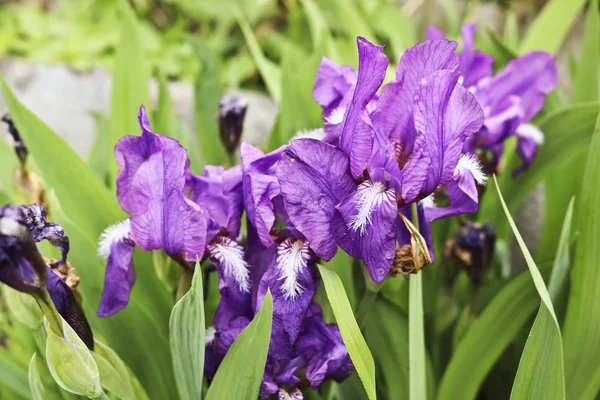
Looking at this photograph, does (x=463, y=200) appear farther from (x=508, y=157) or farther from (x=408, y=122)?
(x=508, y=157)

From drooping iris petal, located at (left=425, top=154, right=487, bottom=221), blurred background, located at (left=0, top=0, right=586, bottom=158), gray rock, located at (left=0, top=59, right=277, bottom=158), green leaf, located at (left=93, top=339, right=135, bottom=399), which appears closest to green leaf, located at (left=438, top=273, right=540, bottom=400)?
drooping iris petal, located at (left=425, top=154, right=487, bottom=221)

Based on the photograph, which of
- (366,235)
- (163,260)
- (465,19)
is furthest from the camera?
(465,19)

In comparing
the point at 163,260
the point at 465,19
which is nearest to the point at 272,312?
the point at 163,260

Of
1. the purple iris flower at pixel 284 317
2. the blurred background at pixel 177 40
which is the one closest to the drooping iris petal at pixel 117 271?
the purple iris flower at pixel 284 317

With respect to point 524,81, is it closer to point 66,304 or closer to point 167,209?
point 167,209

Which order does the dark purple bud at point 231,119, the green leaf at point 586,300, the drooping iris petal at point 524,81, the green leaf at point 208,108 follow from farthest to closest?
the green leaf at point 208,108, the drooping iris petal at point 524,81, the dark purple bud at point 231,119, the green leaf at point 586,300

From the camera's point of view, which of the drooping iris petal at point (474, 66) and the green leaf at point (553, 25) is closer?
the drooping iris petal at point (474, 66)

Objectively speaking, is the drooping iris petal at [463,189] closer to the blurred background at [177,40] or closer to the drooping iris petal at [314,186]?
the drooping iris petal at [314,186]
